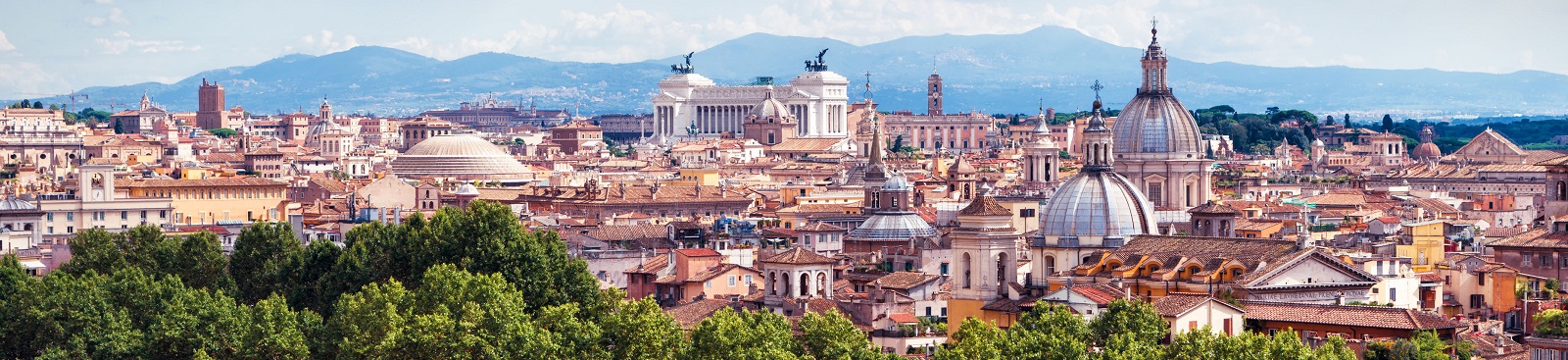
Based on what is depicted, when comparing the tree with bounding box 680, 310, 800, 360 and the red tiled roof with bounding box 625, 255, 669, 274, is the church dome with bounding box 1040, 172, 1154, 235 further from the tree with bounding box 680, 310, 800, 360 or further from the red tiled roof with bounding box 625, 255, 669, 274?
the tree with bounding box 680, 310, 800, 360

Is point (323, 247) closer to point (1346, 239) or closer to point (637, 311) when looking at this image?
point (637, 311)

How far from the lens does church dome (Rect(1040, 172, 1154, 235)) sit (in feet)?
158

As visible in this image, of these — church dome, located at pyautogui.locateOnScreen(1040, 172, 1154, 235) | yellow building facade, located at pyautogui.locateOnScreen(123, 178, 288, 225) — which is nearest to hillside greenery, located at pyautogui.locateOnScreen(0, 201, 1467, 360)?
church dome, located at pyautogui.locateOnScreen(1040, 172, 1154, 235)

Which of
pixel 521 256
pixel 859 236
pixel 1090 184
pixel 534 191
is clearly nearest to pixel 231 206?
pixel 534 191

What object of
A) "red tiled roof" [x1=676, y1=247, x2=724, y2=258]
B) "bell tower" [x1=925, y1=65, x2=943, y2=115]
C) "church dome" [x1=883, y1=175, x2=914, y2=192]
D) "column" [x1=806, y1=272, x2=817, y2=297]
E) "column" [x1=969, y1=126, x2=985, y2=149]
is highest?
"bell tower" [x1=925, y1=65, x2=943, y2=115]

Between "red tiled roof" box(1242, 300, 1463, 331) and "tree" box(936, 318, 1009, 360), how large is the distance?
4781 millimetres

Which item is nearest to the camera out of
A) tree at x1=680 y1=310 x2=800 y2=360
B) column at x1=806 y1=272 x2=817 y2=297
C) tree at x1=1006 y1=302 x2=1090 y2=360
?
tree at x1=1006 y1=302 x2=1090 y2=360

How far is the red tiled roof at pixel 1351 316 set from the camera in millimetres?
39406

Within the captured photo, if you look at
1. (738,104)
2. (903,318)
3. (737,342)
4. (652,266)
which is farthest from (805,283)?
A: (738,104)

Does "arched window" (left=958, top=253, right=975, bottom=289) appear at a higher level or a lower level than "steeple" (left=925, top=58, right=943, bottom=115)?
lower

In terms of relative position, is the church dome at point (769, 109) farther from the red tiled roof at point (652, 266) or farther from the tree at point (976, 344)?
the tree at point (976, 344)

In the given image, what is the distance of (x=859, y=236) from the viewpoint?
60.2m

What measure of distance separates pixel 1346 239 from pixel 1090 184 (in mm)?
9552

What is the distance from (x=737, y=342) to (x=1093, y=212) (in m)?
12.9
